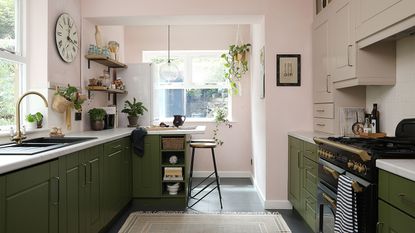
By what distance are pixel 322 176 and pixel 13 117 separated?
2.59 meters

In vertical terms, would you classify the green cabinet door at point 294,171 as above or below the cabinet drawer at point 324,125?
below

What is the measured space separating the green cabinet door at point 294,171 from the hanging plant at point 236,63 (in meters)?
1.93

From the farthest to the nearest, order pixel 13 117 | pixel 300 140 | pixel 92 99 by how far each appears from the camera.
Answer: pixel 92 99 < pixel 300 140 < pixel 13 117

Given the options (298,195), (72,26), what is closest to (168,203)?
(298,195)

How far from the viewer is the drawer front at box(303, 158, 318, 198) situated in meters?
2.63

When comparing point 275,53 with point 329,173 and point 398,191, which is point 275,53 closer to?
point 329,173

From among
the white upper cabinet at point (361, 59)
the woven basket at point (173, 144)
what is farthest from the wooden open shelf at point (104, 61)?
the white upper cabinet at point (361, 59)

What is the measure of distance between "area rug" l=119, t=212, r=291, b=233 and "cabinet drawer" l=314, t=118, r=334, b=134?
3.36 ft

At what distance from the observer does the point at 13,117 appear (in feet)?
8.75

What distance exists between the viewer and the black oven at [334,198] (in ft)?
5.31

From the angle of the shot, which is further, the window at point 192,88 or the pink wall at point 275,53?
the window at point 192,88

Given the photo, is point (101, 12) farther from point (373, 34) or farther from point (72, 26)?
point (373, 34)

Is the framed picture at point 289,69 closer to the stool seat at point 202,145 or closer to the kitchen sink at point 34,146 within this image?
the stool seat at point 202,145

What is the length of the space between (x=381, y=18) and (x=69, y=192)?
240 centimetres
